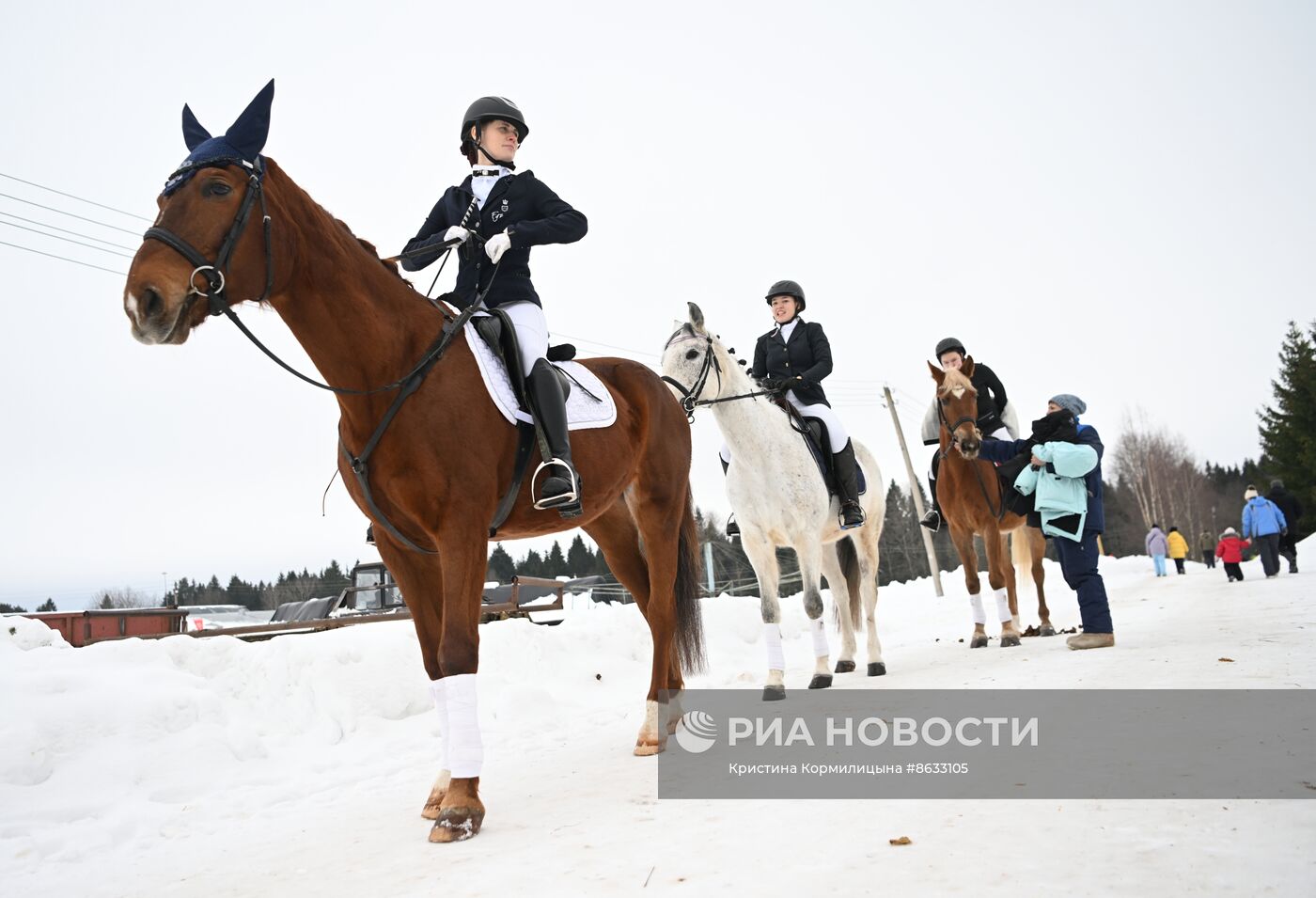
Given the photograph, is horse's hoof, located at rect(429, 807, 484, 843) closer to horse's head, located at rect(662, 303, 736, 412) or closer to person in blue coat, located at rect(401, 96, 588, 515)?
person in blue coat, located at rect(401, 96, 588, 515)

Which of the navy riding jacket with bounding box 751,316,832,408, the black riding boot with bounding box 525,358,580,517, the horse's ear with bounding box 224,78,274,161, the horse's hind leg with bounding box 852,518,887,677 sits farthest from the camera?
the horse's hind leg with bounding box 852,518,887,677

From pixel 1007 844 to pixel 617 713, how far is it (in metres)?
4.78

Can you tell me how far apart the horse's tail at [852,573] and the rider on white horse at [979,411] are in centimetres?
190

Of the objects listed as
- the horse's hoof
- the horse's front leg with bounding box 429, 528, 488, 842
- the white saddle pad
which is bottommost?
the horse's hoof

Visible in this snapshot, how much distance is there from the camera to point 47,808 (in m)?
4.33

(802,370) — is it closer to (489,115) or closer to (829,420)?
(829,420)

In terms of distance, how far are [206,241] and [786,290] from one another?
254 inches

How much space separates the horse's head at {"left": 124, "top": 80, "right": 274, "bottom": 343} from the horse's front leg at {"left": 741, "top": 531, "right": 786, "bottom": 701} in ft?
15.2

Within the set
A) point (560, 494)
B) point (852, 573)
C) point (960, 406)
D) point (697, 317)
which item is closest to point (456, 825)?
point (560, 494)

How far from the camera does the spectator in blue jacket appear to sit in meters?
18.4

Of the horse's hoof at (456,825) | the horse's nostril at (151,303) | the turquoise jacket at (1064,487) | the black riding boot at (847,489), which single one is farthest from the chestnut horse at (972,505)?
the horse's nostril at (151,303)

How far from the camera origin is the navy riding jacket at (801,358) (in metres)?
8.51

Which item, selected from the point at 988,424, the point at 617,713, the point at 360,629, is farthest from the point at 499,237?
the point at 988,424

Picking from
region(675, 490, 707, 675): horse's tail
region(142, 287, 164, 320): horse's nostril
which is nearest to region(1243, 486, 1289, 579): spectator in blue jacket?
region(675, 490, 707, 675): horse's tail
